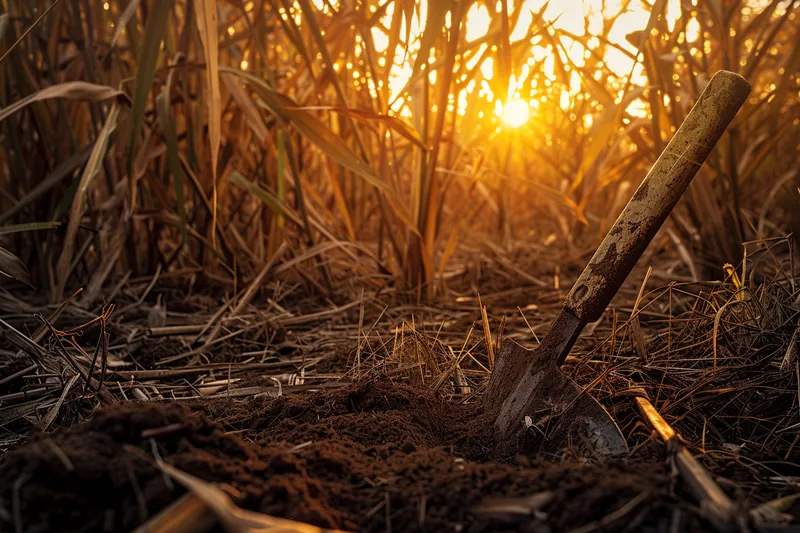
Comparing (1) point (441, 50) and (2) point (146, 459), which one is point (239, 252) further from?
(2) point (146, 459)

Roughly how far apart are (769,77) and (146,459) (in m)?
4.32

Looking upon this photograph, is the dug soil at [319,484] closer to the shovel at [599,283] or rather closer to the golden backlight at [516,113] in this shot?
the shovel at [599,283]

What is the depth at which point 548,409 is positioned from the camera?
996 millimetres

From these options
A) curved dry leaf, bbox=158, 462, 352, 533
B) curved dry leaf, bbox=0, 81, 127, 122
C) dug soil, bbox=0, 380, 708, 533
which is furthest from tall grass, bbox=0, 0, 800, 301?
curved dry leaf, bbox=158, 462, 352, 533

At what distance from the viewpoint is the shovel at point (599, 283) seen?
0.97 metres

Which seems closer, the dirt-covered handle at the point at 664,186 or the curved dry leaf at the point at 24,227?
the dirt-covered handle at the point at 664,186

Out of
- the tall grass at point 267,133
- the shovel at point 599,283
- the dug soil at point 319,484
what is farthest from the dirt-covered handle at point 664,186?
the tall grass at point 267,133

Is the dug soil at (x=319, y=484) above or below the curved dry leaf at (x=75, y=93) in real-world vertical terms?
below

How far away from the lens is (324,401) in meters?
1.06

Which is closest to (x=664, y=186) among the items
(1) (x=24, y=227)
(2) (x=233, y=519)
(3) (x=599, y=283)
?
(3) (x=599, y=283)

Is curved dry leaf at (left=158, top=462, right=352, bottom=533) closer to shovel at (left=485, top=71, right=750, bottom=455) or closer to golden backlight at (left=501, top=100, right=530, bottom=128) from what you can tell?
shovel at (left=485, top=71, right=750, bottom=455)

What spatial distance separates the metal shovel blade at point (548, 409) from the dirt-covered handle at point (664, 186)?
0.13 meters

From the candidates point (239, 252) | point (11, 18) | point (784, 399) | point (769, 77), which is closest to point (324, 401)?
point (784, 399)

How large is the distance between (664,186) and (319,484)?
0.72 m
